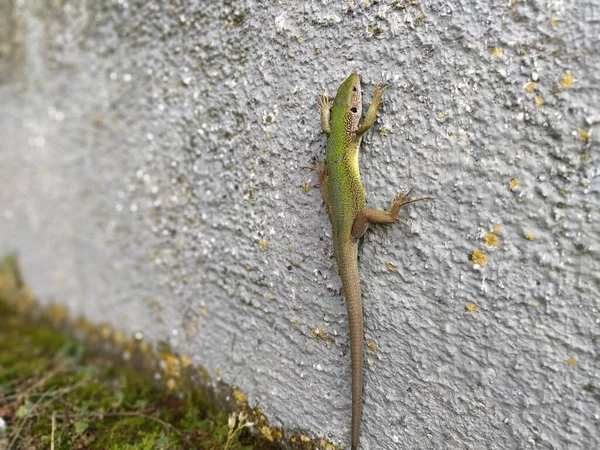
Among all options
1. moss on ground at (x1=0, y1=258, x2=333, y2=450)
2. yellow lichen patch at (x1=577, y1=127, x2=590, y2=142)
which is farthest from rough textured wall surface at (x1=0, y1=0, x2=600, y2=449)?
moss on ground at (x1=0, y1=258, x2=333, y2=450)

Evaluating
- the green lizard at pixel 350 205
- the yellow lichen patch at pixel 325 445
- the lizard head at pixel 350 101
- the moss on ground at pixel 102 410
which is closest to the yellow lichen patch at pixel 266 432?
the moss on ground at pixel 102 410

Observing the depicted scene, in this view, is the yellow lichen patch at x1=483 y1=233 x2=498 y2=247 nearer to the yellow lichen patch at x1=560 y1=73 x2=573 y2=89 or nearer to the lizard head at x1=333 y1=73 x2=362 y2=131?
the yellow lichen patch at x1=560 y1=73 x2=573 y2=89

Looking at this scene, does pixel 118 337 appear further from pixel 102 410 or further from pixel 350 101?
pixel 350 101

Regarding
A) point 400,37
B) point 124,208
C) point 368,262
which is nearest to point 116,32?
point 124,208

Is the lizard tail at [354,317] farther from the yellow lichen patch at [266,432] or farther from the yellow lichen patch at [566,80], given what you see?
the yellow lichen patch at [566,80]

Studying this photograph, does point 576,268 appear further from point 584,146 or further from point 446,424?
point 446,424
